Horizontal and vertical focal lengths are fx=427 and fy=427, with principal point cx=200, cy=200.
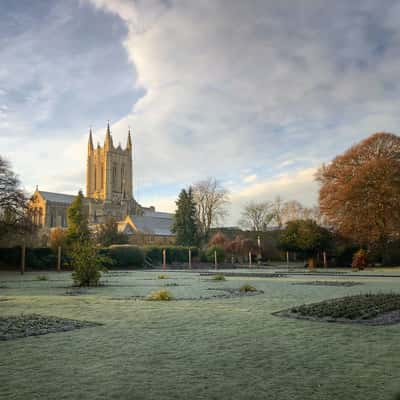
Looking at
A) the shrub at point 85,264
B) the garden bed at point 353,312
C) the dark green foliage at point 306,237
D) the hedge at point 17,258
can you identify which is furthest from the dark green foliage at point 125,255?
the garden bed at point 353,312

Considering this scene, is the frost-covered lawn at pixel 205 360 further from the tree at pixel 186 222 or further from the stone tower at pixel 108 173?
the stone tower at pixel 108 173

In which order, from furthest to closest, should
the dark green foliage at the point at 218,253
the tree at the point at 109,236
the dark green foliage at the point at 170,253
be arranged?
the tree at the point at 109,236, the dark green foliage at the point at 170,253, the dark green foliage at the point at 218,253

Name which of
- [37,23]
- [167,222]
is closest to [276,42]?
[37,23]

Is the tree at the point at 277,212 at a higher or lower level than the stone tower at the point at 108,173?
lower

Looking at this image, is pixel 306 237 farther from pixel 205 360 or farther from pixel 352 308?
pixel 205 360

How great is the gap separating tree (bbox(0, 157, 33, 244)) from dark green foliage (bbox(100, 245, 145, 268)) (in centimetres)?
790

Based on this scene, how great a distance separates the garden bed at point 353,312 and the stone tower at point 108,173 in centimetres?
11161

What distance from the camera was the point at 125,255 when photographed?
125ft

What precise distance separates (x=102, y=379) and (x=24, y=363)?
3.68ft

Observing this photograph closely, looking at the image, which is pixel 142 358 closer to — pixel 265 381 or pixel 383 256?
pixel 265 381

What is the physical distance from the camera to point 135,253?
38844 millimetres

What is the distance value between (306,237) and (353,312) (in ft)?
102

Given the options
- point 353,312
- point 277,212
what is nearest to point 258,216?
point 277,212

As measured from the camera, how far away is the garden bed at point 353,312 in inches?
281
